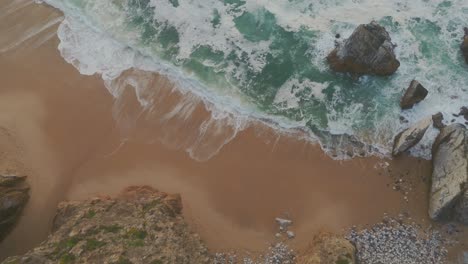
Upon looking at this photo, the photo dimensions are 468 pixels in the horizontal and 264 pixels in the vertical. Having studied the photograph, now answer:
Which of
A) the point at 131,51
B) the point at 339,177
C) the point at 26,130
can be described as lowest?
the point at 339,177

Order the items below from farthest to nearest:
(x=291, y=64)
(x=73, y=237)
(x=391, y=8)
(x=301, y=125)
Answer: (x=391, y=8)
(x=291, y=64)
(x=301, y=125)
(x=73, y=237)

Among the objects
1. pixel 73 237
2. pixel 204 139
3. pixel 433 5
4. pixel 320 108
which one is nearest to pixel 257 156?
pixel 204 139

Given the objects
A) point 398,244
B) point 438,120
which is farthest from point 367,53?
point 398,244

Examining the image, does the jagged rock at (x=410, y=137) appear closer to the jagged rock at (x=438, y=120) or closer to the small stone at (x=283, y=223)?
the jagged rock at (x=438, y=120)

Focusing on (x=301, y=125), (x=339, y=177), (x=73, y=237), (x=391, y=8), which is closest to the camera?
(x=73, y=237)

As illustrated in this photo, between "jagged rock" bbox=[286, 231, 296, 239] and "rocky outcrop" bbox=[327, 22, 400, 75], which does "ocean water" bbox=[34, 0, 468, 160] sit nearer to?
"rocky outcrop" bbox=[327, 22, 400, 75]

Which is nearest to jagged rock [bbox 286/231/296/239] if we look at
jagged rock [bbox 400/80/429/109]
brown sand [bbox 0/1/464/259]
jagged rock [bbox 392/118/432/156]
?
brown sand [bbox 0/1/464/259]

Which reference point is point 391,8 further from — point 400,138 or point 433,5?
point 400,138
